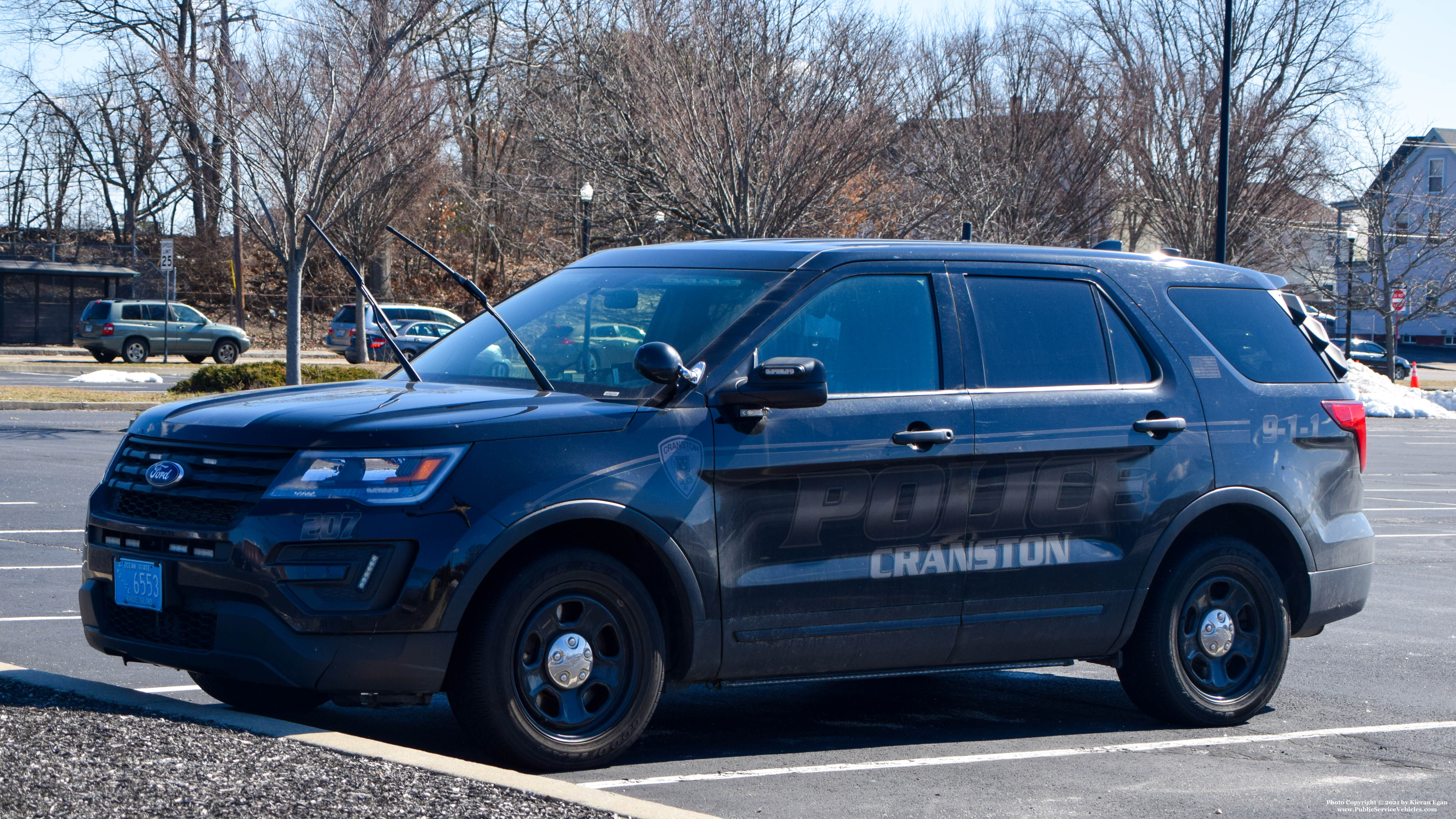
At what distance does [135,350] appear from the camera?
130 feet

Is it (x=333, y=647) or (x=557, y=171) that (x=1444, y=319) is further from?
(x=333, y=647)

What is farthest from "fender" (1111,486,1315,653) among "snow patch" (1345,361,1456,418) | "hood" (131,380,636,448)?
"snow patch" (1345,361,1456,418)

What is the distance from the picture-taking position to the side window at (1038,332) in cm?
591

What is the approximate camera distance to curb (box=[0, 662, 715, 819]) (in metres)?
4.41

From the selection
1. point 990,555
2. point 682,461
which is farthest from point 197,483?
point 990,555

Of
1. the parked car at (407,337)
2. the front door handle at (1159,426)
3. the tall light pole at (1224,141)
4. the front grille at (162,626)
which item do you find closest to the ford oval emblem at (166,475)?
the front grille at (162,626)

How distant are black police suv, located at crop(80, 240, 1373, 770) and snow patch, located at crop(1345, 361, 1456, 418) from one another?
29.4 metres

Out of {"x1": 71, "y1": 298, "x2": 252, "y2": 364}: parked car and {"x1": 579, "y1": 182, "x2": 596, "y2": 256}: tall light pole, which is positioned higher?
{"x1": 579, "y1": 182, "x2": 596, "y2": 256}: tall light pole

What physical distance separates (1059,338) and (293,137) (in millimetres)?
18664

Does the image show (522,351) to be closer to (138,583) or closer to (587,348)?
(587,348)

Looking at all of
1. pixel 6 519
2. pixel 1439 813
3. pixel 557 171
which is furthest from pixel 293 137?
pixel 1439 813

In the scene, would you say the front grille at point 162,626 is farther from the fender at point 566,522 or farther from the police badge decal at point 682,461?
the police badge decal at point 682,461

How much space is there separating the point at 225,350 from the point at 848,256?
38.3 meters

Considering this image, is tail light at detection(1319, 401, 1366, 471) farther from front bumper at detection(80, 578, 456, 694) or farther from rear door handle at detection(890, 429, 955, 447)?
front bumper at detection(80, 578, 456, 694)
